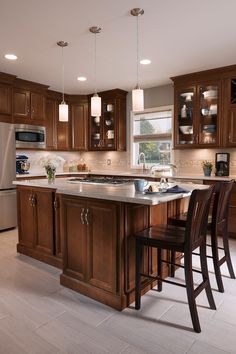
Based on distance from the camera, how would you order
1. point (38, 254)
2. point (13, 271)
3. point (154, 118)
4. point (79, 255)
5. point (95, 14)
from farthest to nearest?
point (154, 118) → point (38, 254) → point (13, 271) → point (95, 14) → point (79, 255)

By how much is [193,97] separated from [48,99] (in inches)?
117

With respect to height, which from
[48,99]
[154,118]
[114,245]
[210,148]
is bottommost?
[114,245]

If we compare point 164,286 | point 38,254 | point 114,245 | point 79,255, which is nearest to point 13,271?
point 38,254

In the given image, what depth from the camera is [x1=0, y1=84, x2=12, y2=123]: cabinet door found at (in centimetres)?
452

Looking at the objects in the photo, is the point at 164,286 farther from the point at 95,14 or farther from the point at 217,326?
the point at 95,14

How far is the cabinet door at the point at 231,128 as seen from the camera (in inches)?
166

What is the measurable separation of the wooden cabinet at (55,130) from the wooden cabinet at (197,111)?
2.53m

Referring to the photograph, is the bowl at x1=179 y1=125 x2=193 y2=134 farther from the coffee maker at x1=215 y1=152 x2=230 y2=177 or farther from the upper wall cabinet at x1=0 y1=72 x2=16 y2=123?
the upper wall cabinet at x1=0 y1=72 x2=16 y2=123

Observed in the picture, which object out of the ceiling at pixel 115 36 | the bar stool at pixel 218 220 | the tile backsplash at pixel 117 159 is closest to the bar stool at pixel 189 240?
the bar stool at pixel 218 220

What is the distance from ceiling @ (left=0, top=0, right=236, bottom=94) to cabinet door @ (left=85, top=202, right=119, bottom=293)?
1.92 meters

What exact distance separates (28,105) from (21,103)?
15 cm

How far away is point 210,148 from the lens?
4.61 meters

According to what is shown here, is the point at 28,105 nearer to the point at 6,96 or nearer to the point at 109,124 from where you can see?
the point at 6,96

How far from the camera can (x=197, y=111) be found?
4.58 metres
